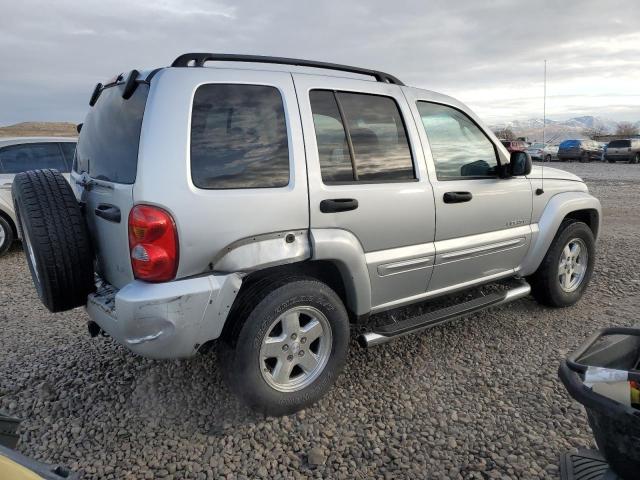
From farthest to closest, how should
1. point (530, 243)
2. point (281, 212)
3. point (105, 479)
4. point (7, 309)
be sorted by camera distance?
point (7, 309) < point (530, 243) < point (281, 212) < point (105, 479)

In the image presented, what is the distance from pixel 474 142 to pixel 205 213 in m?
2.22

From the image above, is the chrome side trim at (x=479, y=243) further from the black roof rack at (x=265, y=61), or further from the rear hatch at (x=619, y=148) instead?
the rear hatch at (x=619, y=148)

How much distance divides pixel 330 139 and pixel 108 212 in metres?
1.29

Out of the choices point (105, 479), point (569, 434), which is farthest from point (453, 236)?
point (105, 479)

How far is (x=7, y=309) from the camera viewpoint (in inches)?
187

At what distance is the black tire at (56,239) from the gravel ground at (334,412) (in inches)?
28.3

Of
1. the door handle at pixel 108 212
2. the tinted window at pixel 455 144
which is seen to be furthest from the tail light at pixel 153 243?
the tinted window at pixel 455 144

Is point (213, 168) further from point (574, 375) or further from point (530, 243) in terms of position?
point (530, 243)

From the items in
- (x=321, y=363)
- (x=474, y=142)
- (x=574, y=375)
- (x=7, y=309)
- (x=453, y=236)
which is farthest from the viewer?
(x=7, y=309)

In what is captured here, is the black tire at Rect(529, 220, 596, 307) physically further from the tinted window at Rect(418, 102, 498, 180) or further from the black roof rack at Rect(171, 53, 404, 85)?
the black roof rack at Rect(171, 53, 404, 85)

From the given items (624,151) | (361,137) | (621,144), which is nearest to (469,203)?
(361,137)

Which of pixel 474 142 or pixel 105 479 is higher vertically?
pixel 474 142

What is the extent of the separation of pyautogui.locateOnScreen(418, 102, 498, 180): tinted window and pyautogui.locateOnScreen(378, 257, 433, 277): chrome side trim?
1.89 feet

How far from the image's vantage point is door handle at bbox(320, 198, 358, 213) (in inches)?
110
